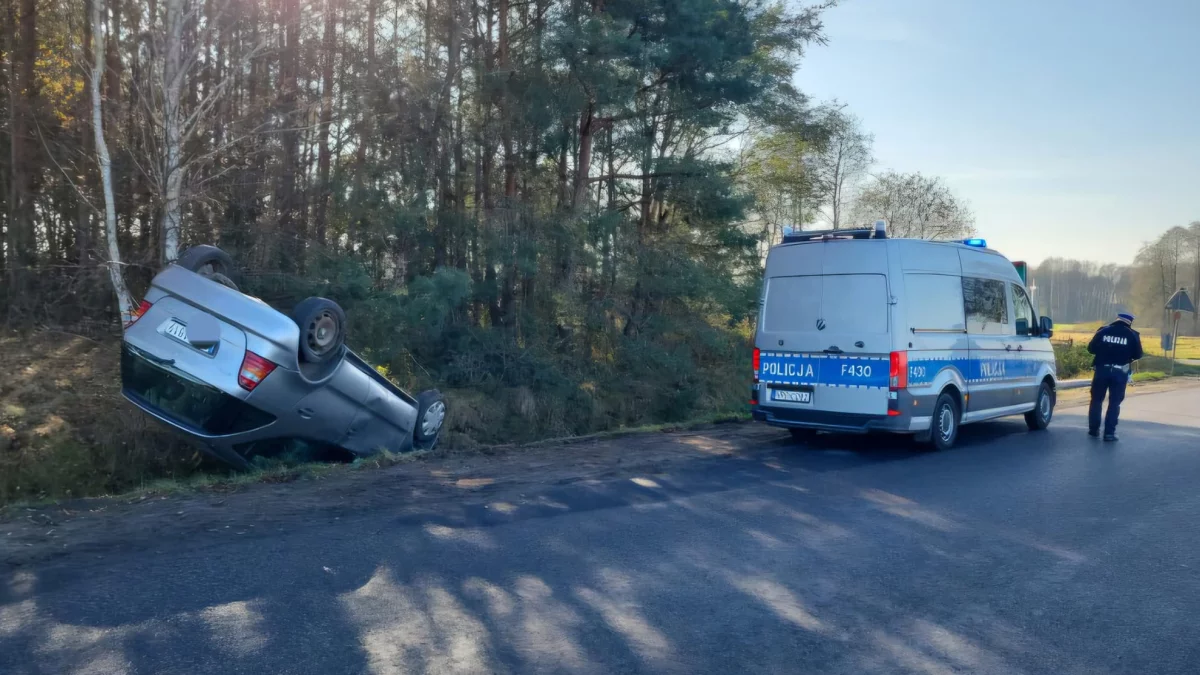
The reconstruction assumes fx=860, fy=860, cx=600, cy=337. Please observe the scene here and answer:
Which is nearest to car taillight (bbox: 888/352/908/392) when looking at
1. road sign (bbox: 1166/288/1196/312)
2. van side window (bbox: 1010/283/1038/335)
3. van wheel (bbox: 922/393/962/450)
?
van wheel (bbox: 922/393/962/450)

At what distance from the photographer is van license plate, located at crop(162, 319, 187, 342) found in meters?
7.43

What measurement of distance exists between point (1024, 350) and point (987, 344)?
4.42ft

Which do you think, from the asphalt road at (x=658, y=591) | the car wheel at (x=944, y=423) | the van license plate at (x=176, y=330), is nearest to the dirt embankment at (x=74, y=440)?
the van license plate at (x=176, y=330)

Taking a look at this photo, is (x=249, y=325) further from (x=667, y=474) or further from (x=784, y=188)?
(x=784, y=188)

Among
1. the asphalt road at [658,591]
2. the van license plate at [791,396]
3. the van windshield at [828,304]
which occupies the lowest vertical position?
the asphalt road at [658,591]

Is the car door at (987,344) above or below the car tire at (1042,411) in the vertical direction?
above

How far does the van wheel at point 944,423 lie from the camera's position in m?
10.7

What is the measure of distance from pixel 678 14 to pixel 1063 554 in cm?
1247

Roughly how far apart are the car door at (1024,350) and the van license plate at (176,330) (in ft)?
34.6

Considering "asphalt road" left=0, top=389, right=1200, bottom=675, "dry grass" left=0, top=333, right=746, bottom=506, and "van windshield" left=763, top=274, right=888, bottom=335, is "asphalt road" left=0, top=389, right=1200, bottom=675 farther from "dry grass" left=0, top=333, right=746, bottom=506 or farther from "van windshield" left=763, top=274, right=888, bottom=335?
"van windshield" left=763, top=274, right=888, bottom=335

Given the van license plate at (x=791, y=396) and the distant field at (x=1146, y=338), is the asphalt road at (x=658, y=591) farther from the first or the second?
the distant field at (x=1146, y=338)

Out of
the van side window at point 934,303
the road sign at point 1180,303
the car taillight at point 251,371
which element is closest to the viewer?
the car taillight at point 251,371

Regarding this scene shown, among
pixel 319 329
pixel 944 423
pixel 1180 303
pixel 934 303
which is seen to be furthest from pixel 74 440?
pixel 1180 303

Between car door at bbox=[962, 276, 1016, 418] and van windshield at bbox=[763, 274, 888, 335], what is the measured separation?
1826 millimetres
